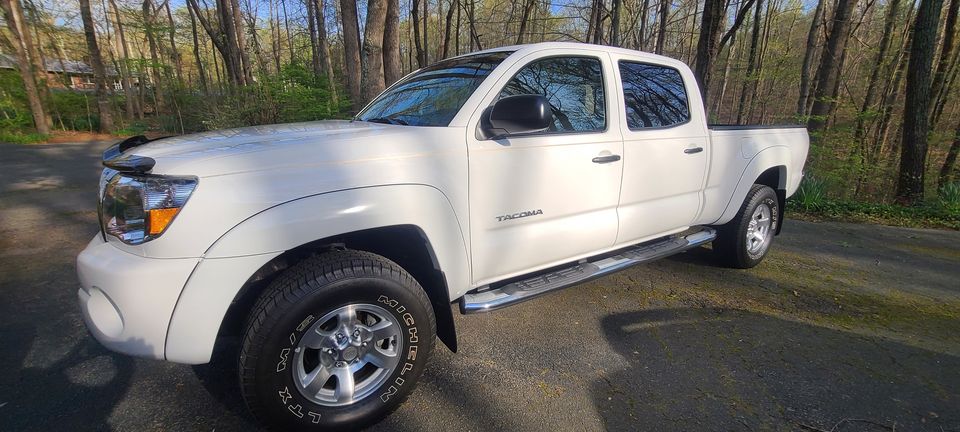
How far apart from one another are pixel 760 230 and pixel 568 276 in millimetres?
2712

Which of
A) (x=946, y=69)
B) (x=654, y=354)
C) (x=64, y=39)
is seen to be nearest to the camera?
(x=654, y=354)

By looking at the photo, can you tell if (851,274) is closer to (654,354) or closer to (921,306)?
(921,306)

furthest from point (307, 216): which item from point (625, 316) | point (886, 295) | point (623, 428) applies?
point (886, 295)

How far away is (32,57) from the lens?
1530 centimetres

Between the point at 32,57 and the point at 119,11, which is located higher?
the point at 119,11

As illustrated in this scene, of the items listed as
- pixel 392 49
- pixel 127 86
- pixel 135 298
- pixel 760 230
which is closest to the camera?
pixel 135 298

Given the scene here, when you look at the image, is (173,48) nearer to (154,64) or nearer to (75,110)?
(75,110)

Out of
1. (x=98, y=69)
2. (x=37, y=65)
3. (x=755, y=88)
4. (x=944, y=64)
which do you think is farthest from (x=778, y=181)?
(x=37, y=65)

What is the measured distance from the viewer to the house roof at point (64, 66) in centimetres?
1573

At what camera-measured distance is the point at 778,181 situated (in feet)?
13.6

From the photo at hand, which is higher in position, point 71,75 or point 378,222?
point 71,75

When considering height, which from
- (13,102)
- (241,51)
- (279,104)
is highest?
(241,51)

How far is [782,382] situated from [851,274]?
2.50 m

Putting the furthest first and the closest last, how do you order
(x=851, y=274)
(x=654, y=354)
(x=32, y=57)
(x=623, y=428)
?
1. (x=32, y=57)
2. (x=851, y=274)
3. (x=654, y=354)
4. (x=623, y=428)
